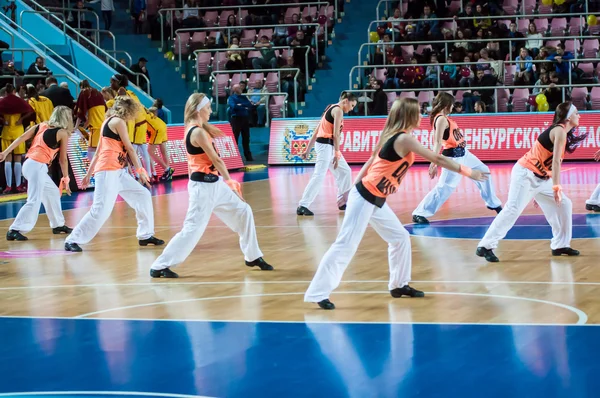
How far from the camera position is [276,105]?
30812mm

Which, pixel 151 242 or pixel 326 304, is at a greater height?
pixel 326 304

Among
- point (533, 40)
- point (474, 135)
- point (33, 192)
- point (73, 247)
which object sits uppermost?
point (533, 40)

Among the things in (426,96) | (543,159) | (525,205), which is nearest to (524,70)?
(426,96)

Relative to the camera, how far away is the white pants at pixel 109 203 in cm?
1358

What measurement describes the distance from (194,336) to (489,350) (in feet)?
8.03

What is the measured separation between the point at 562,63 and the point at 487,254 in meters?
17.5

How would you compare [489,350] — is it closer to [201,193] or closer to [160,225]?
[201,193]

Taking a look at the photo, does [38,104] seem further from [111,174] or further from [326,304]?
[326,304]

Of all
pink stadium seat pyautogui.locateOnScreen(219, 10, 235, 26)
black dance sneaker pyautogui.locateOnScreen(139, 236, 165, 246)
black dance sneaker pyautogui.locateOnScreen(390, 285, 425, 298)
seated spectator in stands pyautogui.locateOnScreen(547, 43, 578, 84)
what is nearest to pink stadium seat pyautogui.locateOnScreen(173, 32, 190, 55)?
pink stadium seat pyautogui.locateOnScreen(219, 10, 235, 26)

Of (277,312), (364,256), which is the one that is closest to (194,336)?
(277,312)

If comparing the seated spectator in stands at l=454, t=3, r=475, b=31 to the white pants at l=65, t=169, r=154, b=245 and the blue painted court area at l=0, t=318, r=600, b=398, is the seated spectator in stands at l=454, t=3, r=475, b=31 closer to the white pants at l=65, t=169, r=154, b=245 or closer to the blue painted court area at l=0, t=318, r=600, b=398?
the white pants at l=65, t=169, r=154, b=245

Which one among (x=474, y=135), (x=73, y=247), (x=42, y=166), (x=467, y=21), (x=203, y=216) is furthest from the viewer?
(x=467, y=21)

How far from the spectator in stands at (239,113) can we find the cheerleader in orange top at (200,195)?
57.8 ft

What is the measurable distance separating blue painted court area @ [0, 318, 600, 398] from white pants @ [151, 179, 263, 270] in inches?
83.2
